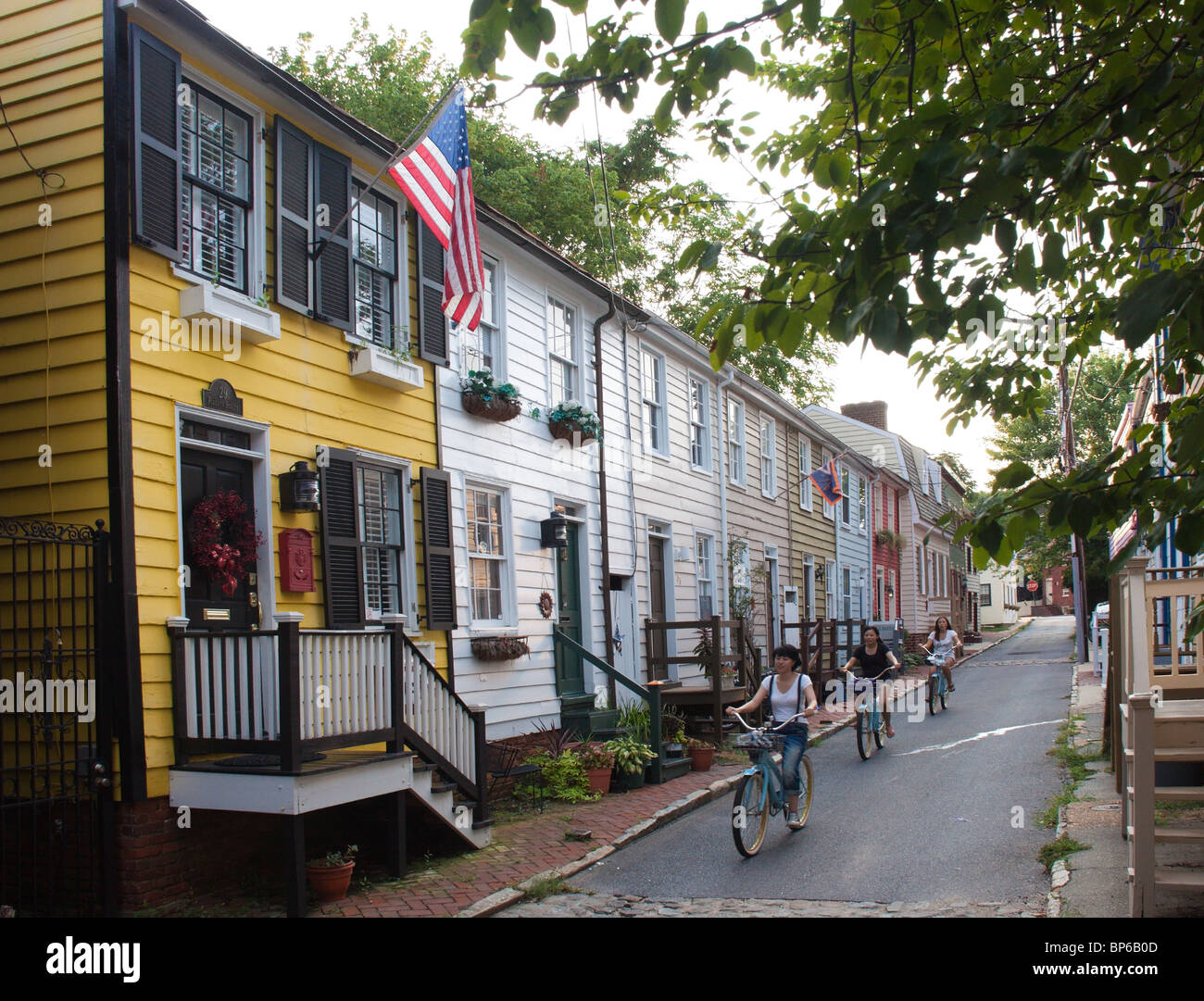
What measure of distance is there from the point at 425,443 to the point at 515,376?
7.15 feet

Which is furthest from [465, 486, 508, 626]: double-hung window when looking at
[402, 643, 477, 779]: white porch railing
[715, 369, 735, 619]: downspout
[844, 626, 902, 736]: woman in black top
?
[715, 369, 735, 619]: downspout

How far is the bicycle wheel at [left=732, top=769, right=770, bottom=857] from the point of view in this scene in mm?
8391

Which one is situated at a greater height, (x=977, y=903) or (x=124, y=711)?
(x=124, y=711)

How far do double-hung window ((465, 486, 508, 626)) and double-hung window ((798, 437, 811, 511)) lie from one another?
1337 centimetres

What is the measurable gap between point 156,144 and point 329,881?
5247 mm

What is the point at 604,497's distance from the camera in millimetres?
14070

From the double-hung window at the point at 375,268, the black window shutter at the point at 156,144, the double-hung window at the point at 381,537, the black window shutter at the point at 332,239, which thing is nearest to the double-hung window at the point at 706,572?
the double-hung window at the point at 381,537

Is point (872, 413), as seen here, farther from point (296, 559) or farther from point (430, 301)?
point (296, 559)

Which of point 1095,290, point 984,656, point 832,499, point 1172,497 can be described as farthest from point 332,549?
point 984,656

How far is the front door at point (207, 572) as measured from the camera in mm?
7625

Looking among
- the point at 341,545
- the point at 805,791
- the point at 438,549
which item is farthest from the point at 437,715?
the point at 805,791

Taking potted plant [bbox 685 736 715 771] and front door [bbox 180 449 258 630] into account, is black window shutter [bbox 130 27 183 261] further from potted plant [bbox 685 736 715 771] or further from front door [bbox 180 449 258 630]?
potted plant [bbox 685 736 715 771]

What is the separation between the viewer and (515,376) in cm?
1224

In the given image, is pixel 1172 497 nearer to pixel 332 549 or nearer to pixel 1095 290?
pixel 1095 290
